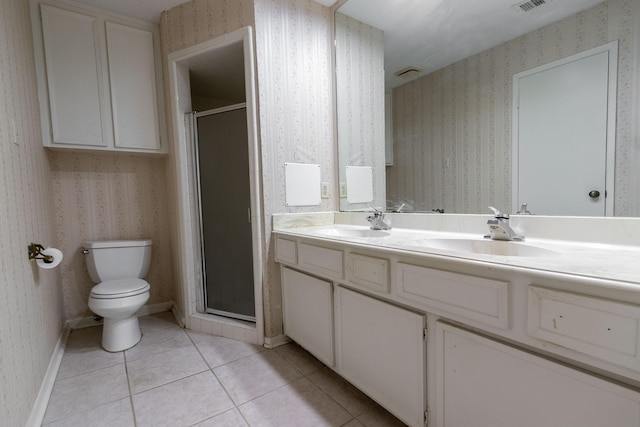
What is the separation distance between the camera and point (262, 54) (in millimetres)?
1820

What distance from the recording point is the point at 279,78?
189 cm

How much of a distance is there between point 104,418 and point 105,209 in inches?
64.4

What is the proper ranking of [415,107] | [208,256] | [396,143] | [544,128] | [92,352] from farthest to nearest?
1. [208,256]
2. [92,352]
3. [396,143]
4. [415,107]
5. [544,128]

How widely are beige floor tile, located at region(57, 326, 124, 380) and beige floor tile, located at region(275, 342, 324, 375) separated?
1.01m

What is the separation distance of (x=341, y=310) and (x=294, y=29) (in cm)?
181

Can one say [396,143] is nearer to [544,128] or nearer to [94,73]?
[544,128]

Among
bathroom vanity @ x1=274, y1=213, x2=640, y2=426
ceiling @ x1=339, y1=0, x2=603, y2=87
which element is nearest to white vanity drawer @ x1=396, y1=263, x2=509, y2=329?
bathroom vanity @ x1=274, y1=213, x2=640, y2=426

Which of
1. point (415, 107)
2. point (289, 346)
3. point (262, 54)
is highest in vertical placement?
point (262, 54)

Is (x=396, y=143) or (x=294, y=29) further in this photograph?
(x=294, y=29)

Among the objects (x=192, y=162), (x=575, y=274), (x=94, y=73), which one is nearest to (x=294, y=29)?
(x=192, y=162)

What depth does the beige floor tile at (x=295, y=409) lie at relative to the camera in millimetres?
1266

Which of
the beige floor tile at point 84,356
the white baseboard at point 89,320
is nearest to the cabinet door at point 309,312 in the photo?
the beige floor tile at point 84,356

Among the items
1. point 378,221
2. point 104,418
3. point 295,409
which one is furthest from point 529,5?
point 104,418

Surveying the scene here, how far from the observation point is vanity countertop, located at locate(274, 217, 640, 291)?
0.65 meters
